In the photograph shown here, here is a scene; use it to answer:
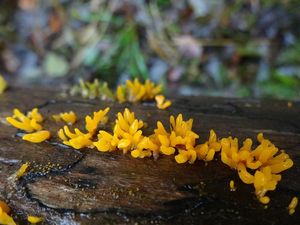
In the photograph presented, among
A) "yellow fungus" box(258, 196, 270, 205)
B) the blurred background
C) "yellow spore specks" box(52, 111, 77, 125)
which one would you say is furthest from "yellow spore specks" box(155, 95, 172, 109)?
the blurred background

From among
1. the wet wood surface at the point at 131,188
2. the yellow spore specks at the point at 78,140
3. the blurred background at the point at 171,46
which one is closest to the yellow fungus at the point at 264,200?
the wet wood surface at the point at 131,188

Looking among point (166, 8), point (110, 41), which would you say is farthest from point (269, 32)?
point (110, 41)

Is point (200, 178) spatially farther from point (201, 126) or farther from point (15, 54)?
point (15, 54)

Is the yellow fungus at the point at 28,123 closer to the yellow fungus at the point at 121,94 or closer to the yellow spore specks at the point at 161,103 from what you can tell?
the yellow fungus at the point at 121,94

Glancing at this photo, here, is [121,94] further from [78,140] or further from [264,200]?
[264,200]

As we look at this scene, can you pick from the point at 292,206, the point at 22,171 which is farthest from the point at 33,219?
the point at 292,206
